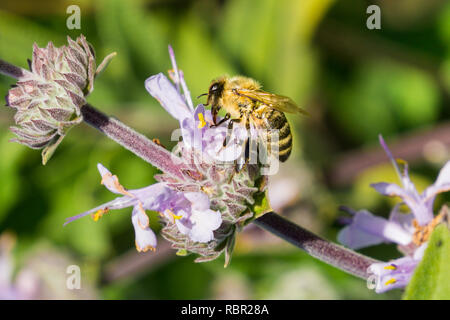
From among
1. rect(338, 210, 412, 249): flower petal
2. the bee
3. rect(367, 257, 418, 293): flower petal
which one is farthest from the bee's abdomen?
rect(367, 257, 418, 293): flower petal

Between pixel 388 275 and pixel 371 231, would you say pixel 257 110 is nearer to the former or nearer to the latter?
pixel 371 231

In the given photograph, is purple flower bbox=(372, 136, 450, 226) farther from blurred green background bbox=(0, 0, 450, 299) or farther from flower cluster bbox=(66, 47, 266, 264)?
blurred green background bbox=(0, 0, 450, 299)

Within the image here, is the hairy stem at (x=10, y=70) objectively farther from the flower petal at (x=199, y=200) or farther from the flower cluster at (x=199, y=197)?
the flower petal at (x=199, y=200)

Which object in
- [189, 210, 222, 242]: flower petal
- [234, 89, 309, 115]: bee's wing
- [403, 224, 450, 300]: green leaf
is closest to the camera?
[403, 224, 450, 300]: green leaf

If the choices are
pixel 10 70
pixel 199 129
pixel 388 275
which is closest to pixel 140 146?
pixel 199 129

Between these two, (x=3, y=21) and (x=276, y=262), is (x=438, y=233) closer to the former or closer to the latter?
(x=276, y=262)

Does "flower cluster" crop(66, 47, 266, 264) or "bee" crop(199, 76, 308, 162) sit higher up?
"bee" crop(199, 76, 308, 162)
